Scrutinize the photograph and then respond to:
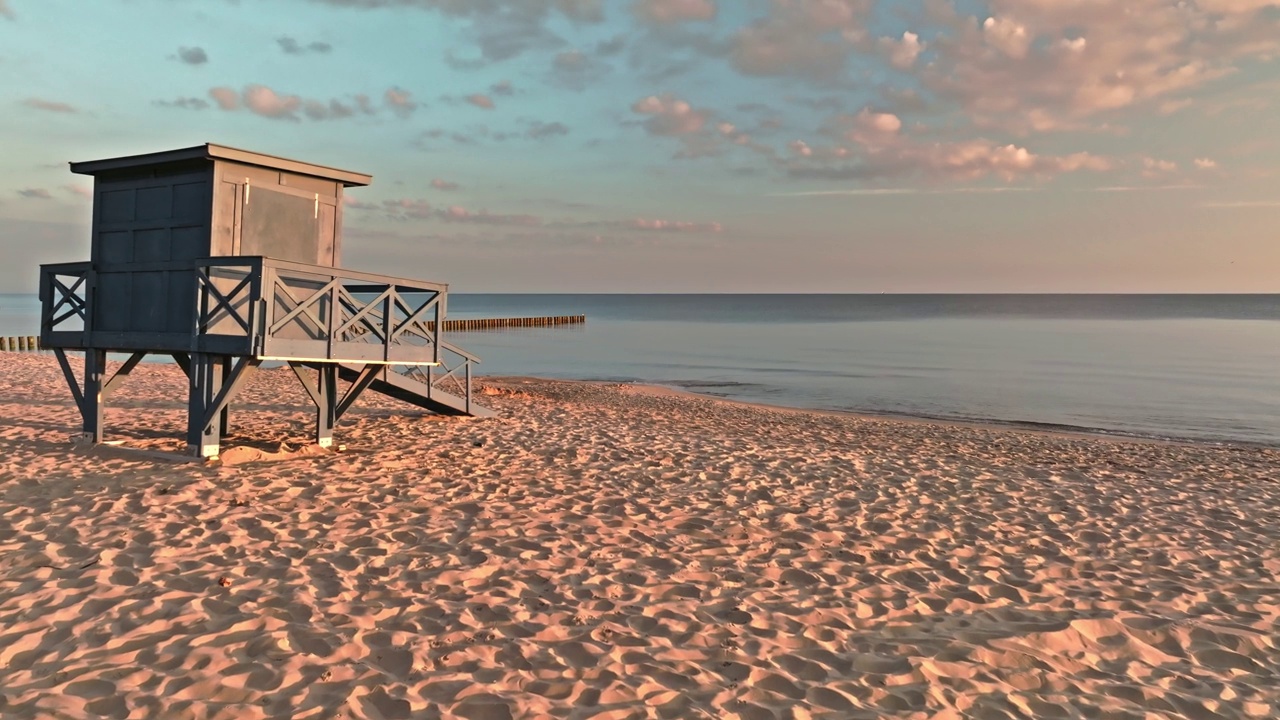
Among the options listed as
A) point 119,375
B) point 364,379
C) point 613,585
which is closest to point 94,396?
point 119,375

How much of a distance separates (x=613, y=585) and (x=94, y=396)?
9.03 metres

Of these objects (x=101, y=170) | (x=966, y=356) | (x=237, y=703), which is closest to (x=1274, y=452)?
(x=237, y=703)

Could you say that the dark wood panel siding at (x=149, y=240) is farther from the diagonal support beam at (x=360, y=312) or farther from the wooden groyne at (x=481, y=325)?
the wooden groyne at (x=481, y=325)

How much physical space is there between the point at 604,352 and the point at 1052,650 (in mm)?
41316

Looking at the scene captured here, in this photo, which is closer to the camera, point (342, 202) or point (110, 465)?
point (110, 465)

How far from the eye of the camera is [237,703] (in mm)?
4238

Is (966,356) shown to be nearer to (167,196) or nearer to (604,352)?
(604,352)

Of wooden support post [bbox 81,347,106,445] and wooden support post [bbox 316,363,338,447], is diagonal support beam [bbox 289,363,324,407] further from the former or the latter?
wooden support post [bbox 81,347,106,445]

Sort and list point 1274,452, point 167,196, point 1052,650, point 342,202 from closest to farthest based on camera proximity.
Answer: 1. point 1052,650
2. point 167,196
3. point 342,202
4. point 1274,452

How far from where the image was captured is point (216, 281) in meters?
10.1

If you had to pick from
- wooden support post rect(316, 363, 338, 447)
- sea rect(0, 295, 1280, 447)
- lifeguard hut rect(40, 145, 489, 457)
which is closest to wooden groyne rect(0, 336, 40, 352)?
sea rect(0, 295, 1280, 447)

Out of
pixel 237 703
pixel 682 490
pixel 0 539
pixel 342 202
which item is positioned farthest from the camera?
pixel 342 202

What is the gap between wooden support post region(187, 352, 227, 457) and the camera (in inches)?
398

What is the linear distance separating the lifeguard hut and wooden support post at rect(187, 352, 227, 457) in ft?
0.05
